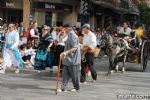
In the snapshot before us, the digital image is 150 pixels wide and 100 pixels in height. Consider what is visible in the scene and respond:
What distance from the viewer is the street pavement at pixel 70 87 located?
1127 centimetres

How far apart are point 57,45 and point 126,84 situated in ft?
8.42

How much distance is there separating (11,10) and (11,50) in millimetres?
13841

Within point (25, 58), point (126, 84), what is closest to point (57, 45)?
point (126, 84)

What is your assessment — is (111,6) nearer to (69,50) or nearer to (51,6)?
(51,6)

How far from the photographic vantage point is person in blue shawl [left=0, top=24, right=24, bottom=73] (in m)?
15.4

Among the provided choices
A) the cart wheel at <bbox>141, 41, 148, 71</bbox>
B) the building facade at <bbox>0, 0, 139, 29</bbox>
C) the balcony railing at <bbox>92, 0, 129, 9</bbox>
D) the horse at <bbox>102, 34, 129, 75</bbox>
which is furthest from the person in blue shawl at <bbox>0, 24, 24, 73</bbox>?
the balcony railing at <bbox>92, 0, 129, 9</bbox>

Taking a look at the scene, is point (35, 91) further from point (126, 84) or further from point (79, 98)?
point (126, 84)

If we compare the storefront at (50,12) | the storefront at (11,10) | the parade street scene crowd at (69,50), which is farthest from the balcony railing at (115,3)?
the parade street scene crowd at (69,50)

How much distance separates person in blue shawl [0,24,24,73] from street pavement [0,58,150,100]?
315mm

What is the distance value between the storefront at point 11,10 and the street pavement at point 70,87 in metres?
12.4

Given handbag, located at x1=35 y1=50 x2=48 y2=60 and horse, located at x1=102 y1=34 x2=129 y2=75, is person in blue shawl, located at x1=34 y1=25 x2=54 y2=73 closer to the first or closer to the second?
handbag, located at x1=35 y1=50 x2=48 y2=60

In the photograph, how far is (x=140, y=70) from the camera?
59.8 feet

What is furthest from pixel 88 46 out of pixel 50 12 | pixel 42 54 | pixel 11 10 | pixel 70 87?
pixel 50 12

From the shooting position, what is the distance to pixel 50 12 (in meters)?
30.9
